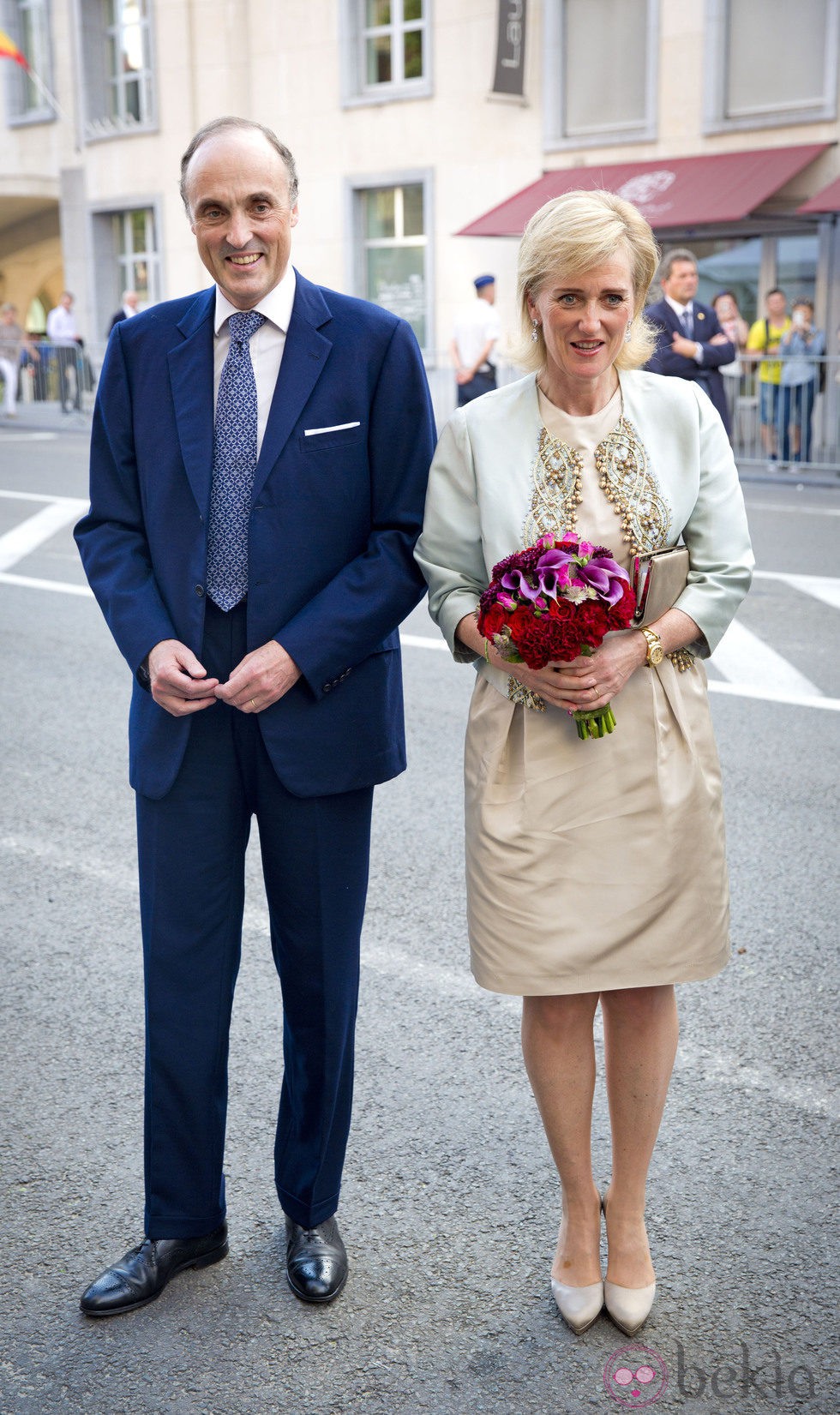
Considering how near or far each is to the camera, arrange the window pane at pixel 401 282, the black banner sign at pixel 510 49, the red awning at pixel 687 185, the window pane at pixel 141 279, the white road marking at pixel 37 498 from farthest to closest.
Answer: the window pane at pixel 141 279 → the window pane at pixel 401 282 → the black banner sign at pixel 510 49 → the red awning at pixel 687 185 → the white road marking at pixel 37 498

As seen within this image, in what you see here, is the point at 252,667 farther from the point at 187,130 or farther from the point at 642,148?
the point at 187,130

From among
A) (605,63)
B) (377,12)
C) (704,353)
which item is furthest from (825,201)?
(377,12)

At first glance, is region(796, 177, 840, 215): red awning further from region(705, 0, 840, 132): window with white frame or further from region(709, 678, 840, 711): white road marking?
region(709, 678, 840, 711): white road marking

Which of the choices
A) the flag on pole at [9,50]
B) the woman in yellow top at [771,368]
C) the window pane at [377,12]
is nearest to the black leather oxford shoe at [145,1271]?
the woman in yellow top at [771,368]

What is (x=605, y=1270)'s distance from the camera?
2889 mm

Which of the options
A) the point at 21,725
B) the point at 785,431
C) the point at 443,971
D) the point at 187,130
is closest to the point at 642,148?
the point at 785,431

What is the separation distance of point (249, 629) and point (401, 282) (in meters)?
22.6

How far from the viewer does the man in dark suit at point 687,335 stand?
1155 centimetres

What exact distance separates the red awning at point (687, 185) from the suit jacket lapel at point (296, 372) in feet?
52.3

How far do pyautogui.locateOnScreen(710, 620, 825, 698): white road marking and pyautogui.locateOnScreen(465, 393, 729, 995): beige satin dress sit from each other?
4457 mm

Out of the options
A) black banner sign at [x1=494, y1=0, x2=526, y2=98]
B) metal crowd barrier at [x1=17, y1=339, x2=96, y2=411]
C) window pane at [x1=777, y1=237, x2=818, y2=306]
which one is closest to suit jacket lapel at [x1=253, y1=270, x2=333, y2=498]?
window pane at [x1=777, y1=237, x2=818, y2=306]

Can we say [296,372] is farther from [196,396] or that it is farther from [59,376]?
[59,376]

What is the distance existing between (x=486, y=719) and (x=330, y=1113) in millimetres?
849

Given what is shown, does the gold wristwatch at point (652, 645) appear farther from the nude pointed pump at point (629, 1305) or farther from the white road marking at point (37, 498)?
the white road marking at point (37, 498)
